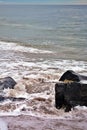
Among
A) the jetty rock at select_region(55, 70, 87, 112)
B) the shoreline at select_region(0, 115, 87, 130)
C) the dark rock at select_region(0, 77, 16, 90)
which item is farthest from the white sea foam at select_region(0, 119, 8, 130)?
the dark rock at select_region(0, 77, 16, 90)

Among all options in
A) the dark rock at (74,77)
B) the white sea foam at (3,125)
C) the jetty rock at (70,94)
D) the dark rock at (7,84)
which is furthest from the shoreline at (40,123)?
the dark rock at (7,84)

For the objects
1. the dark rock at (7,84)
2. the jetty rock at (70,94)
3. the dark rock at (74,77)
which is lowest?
the jetty rock at (70,94)

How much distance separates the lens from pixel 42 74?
61.8ft

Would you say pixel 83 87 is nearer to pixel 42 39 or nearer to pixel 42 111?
pixel 42 111

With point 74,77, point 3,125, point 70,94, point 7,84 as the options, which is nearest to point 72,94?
point 70,94

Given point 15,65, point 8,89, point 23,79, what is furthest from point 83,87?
point 15,65

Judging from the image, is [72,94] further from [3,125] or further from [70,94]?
[3,125]

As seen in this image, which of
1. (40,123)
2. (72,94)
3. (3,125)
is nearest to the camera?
(3,125)

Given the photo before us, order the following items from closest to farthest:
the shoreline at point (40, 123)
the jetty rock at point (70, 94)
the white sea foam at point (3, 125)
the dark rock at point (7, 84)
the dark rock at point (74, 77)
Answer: the white sea foam at point (3, 125) < the shoreline at point (40, 123) < the jetty rock at point (70, 94) < the dark rock at point (74, 77) < the dark rock at point (7, 84)

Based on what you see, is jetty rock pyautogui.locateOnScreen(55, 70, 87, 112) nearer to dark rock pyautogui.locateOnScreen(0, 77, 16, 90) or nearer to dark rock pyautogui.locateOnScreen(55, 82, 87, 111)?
dark rock pyautogui.locateOnScreen(55, 82, 87, 111)

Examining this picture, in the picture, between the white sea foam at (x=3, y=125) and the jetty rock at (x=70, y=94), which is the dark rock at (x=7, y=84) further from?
the white sea foam at (x=3, y=125)

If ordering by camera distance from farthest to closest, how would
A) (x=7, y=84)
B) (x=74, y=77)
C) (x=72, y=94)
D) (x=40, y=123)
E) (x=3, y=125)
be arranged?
(x=7, y=84) → (x=74, y=77) → (x=72, y=94) → (x=40, y=123) → (x=3, y=125)

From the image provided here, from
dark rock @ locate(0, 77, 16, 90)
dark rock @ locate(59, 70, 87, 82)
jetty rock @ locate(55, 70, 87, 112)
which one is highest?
dark rock @ locate(59, 70, 87, 82)

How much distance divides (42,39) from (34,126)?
1063 inches
